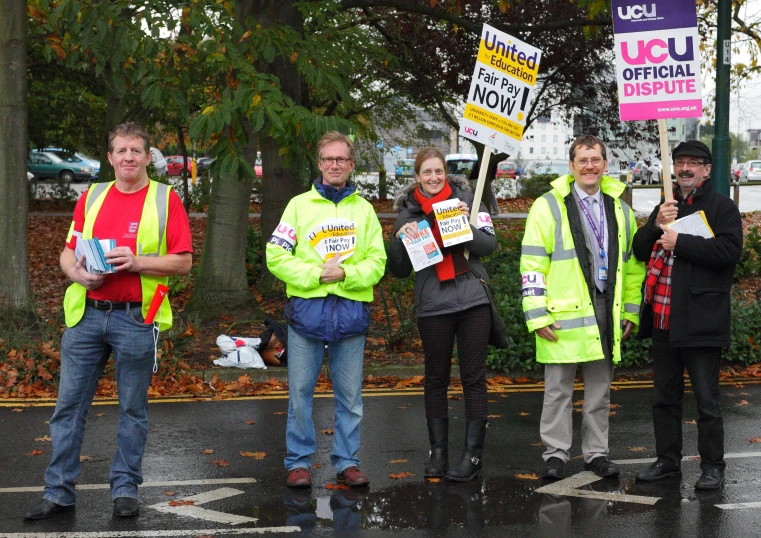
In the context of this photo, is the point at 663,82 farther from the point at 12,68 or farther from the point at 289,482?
the point at 12,68

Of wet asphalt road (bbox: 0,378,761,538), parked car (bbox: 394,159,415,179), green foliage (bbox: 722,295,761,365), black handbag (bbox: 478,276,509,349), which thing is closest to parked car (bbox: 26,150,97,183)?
parked car (bbox: 394,159,415,179)

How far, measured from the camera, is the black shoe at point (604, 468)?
655cm

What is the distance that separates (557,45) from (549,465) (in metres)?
15.4

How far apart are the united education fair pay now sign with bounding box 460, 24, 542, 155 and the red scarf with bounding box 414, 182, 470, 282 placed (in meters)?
0.73

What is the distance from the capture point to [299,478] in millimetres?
6363

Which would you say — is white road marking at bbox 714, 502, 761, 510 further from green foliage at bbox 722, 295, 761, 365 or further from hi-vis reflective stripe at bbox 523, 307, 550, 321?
green foliage at bbox 722, 295, 761, 365

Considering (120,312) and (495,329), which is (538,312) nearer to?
(495,329)

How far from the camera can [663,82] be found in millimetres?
6836

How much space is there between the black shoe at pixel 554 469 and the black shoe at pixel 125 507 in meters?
2.51

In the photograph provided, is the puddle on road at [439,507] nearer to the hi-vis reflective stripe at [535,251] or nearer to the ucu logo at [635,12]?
the hi-vis reflective stripe at [535,251]

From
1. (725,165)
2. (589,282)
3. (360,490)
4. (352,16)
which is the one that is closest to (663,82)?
(589,282)

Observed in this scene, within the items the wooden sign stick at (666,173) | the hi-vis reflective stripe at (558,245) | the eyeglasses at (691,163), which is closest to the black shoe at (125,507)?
the hi-vis reflective stripe at (558,245)

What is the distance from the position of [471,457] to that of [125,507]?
83.1 inches

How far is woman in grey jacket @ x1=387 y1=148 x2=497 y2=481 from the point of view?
21.4ft
